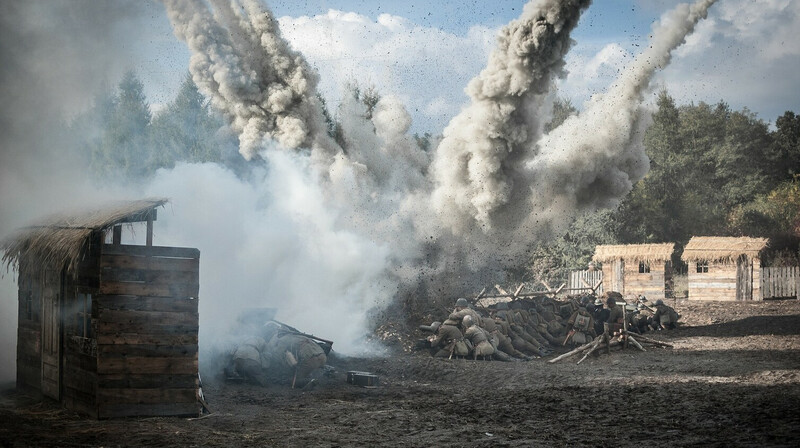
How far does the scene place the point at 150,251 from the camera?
12281mm

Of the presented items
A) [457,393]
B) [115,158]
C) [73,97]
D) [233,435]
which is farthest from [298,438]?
[115,158]

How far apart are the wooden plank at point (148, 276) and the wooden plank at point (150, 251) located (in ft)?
0.87

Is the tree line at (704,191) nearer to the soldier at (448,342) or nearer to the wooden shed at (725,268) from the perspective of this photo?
the wooden shed at (725,268)

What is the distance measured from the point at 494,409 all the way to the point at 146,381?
19.5 feet

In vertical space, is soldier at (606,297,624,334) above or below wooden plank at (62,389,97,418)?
above

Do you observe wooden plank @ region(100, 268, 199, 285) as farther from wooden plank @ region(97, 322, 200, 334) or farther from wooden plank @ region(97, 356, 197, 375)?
wooden plank @ region(97, 356, 197, 375)

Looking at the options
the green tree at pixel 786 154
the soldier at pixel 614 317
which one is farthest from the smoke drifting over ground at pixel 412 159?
the green tree at pixel 786 154

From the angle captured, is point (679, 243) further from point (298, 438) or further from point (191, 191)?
point (298, 438)

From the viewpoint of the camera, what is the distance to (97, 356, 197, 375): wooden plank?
11891 millimetres

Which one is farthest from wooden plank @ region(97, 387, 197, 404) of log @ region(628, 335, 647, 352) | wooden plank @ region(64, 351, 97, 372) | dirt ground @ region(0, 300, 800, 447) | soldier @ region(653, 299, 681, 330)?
soldier @ region(653, 299, 681, 330)

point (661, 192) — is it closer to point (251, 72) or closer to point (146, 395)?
point (251, 72)

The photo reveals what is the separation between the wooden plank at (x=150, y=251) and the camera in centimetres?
1205

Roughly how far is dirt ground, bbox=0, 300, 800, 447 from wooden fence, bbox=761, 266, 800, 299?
18.7m

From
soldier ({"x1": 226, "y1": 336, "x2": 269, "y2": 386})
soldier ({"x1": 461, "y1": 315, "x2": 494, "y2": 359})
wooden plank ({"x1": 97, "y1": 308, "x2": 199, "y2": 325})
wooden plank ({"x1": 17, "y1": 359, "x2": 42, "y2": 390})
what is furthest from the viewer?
soldier ({"x1": 461, "y1": 315, "x2": 494, "y2": 359})
